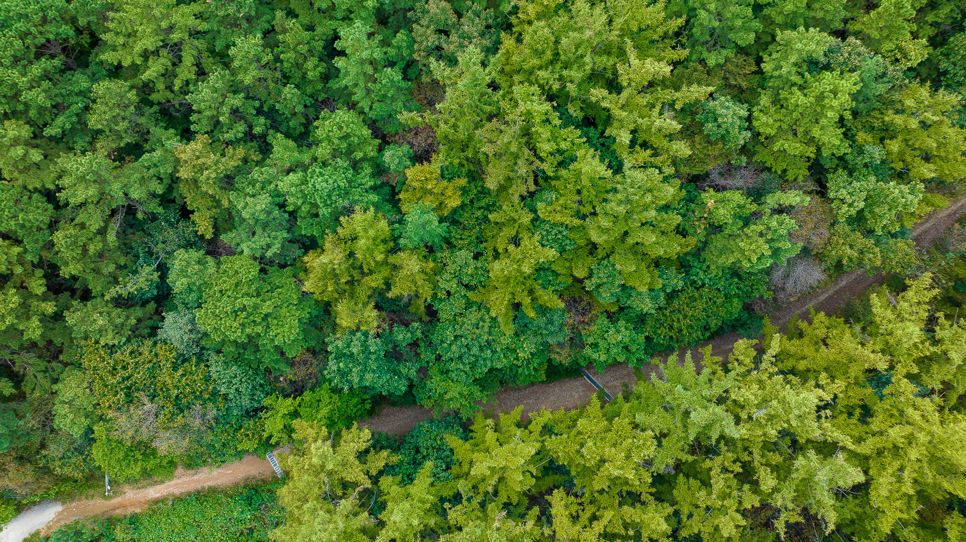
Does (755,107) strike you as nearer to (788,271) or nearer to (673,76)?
(673,76)

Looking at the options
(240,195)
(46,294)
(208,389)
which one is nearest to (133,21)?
(240,195)

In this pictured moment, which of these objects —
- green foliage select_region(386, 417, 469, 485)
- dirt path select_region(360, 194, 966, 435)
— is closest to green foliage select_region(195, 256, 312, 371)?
dirt path select_region(360, 194, 966, 435)

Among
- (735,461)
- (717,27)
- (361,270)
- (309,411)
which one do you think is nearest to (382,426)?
(309,411)

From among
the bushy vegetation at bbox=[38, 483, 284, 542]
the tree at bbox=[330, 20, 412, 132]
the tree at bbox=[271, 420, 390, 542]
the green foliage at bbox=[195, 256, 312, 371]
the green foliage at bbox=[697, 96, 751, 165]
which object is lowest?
the bushy vegetation at bbox=[38, 483, 284, 542]

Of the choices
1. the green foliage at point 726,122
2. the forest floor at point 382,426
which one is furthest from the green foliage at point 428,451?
the green foliage at point 726,122

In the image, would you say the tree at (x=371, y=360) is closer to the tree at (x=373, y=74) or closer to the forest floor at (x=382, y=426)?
the forest floor at (x=382, y=426)

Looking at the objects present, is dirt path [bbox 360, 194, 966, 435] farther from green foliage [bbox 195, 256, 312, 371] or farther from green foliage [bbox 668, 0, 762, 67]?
green foliage [bbox 668, 0, 762, 67]

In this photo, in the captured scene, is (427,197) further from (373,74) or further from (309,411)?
(309,411)

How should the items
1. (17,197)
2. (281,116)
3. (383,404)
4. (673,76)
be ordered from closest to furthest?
1. (17,197)
2. (673,76)
3. (281,116)
4. (383,404)
